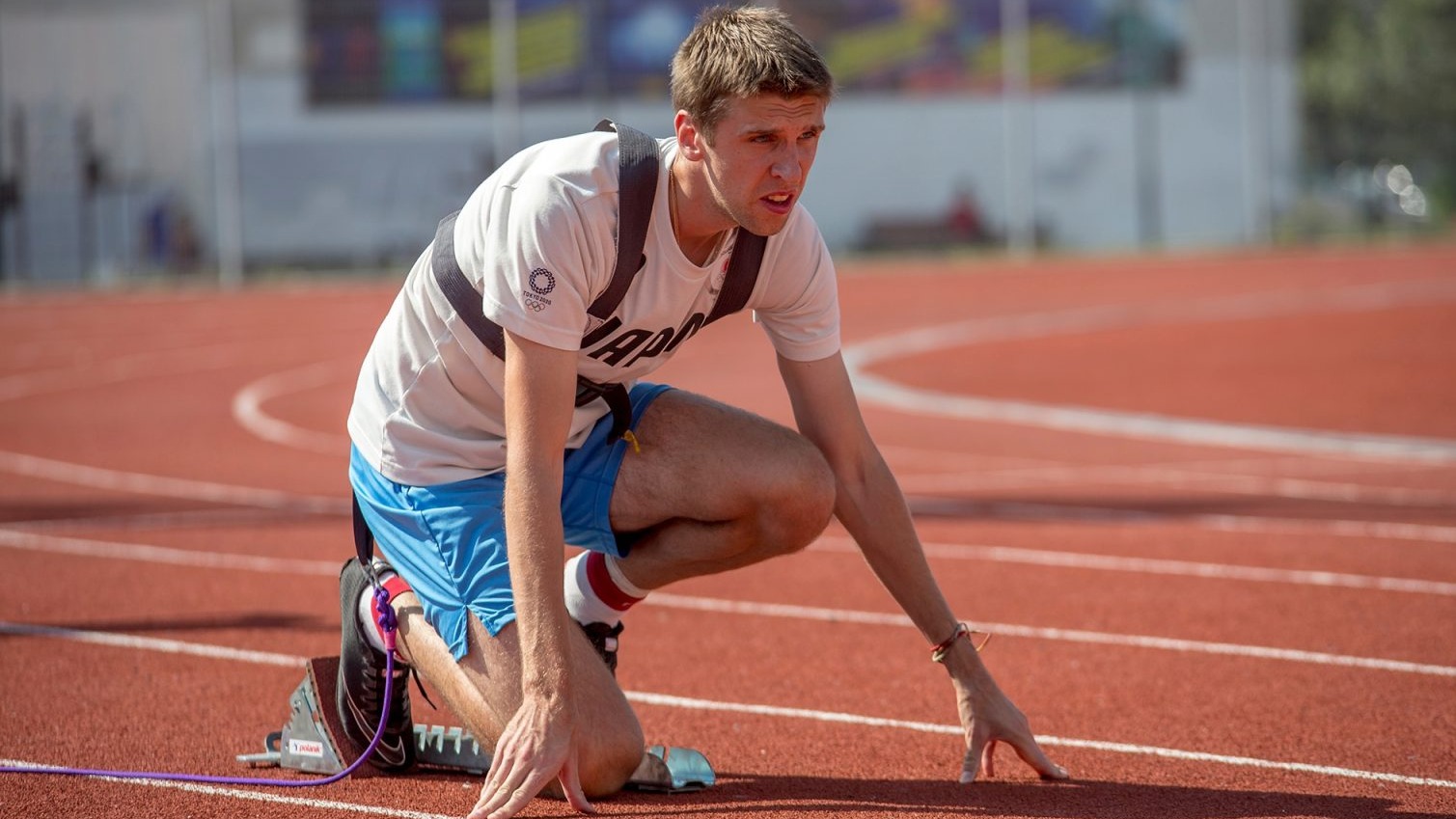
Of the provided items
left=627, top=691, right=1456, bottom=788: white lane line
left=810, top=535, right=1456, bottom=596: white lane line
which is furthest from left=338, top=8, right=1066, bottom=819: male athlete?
left=810, top=535, right=1456, bottom=596: white lane line

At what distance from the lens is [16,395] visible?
15867mm

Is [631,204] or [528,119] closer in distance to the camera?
[631,204]

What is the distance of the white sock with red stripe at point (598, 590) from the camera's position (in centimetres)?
439

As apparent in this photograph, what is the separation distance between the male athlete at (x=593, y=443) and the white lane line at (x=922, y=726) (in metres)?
0.49

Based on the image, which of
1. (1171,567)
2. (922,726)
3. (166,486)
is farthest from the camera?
(166,486)

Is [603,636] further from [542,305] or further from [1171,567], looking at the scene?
[1171,567]

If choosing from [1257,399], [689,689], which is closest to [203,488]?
[689,689]

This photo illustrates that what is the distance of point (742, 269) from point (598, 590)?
98 cm

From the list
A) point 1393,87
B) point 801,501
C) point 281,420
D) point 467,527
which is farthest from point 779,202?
point 1393,87

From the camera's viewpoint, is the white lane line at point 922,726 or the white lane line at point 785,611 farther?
the white lane line at point 785,611

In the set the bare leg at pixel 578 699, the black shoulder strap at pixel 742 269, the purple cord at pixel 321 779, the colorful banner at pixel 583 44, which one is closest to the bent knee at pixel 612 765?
the bare leg at pixel 578 699

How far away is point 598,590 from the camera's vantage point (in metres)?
4.41

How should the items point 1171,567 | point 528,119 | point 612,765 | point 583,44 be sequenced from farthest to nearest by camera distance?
point 583,44 < point 528,119 < point 1171,567 < point 612,765

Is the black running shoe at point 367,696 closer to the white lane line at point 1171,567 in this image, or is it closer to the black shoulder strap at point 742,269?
the black shoulder strap at point 742,269
